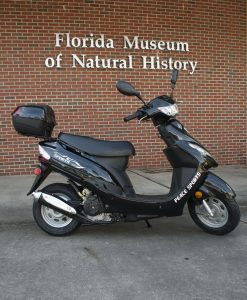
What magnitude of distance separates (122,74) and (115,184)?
4.05 metres

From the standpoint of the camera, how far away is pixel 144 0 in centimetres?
784

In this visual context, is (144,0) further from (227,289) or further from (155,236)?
(227,289)

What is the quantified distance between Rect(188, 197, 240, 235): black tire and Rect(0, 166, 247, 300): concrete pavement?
10 cm

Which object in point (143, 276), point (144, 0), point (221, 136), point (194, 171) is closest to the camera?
point (143, 276)

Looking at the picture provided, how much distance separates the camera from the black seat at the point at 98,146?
167 inches

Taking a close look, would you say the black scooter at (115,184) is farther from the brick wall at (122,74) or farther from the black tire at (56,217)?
the brick wall at (122,74)

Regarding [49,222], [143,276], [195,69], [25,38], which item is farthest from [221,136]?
[143,276]

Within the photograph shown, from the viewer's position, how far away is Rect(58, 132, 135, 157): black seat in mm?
4230

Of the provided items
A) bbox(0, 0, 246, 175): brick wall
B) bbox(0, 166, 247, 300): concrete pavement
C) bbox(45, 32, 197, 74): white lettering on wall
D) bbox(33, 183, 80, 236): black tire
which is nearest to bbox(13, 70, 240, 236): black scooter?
bbox(33, 183, 80, 236): black tire

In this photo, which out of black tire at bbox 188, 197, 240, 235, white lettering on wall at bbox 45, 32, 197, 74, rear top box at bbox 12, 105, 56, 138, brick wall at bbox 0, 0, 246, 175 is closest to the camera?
black tire at bbox 188, 197, 240, 235

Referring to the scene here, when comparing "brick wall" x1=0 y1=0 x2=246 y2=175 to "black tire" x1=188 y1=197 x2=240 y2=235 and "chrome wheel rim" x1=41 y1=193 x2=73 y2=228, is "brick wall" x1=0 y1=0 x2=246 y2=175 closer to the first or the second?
"chrome wheel rim" x1=41 y1=193 x2=73 y2=228

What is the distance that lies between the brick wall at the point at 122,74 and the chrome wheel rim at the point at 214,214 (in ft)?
12.3

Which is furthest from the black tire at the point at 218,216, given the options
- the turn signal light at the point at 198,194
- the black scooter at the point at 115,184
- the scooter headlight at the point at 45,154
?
the scooter headlight at the point at 45,154

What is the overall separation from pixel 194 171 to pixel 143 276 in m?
1.30
